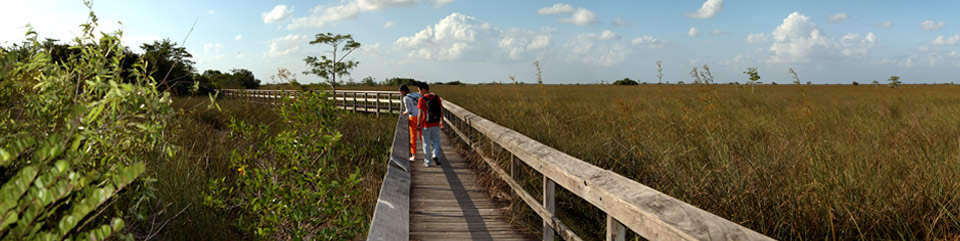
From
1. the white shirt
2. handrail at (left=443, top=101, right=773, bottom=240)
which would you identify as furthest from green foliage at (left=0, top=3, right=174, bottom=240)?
the white shirt

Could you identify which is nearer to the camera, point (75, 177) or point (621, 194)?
point (75, 177)

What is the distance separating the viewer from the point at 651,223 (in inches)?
82.9

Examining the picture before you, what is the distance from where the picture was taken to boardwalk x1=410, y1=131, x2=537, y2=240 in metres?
4.27

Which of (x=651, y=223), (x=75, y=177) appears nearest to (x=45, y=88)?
(x=75, y=177)

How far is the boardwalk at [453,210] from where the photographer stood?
14.0 feet

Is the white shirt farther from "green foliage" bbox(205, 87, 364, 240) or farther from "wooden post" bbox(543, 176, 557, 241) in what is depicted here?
"wooden post" bbox(543, 176, 557, 241)

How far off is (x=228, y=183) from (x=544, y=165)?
5.77 metres

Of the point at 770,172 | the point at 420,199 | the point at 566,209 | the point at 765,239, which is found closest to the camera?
the point at 765,239

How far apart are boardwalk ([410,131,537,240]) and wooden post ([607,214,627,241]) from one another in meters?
1.61

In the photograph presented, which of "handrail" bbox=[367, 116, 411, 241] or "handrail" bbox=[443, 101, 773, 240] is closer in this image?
"handrail" bbox=[443, 101, 773, 240]

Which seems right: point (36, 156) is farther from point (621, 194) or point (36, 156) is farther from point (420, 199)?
point (420, 199)

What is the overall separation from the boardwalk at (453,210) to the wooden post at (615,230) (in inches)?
63.6

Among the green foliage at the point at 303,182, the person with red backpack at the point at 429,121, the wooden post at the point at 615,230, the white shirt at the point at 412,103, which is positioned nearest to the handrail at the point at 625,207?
the wooden post at the point at 615,230

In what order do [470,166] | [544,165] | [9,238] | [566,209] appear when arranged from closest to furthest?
[9,238] < [544,165] < [566,209] < [470,166]
